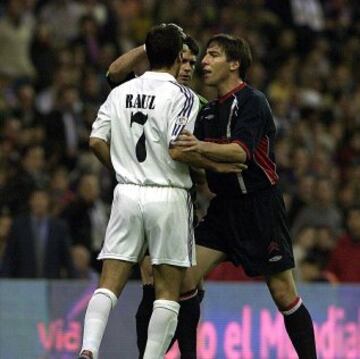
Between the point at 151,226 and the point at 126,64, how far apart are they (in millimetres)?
1059

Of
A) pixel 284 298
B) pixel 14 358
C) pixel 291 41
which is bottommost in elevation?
pixel 14 358

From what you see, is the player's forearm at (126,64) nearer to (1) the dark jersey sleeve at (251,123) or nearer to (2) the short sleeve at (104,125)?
(2) the short sleeve at (104,125)

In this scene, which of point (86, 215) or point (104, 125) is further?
point (86, 215)

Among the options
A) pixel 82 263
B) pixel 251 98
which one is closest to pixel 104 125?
pixel 251 98

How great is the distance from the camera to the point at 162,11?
18484 millimetres

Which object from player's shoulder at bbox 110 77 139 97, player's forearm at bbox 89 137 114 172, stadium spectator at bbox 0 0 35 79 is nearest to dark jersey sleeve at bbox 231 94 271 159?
player's shoulder at bbox 110 77 139 97

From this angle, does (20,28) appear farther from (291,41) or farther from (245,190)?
(245,190)

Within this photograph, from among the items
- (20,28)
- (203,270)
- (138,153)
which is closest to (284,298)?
(203,270)

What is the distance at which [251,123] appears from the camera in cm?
898

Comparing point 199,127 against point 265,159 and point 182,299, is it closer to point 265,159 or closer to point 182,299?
point 265,159

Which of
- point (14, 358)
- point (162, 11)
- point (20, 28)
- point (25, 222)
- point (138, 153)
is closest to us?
point (138, 153)

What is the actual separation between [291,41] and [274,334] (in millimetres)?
7579

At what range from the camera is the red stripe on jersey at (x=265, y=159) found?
9.16 meters

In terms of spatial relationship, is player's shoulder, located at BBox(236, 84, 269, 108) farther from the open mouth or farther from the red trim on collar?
the open mouth
